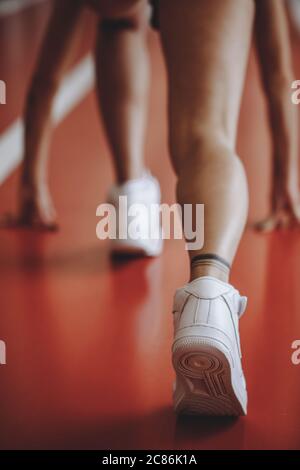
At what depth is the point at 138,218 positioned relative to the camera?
136 centimetres

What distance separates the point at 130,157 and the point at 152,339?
1.74 ft

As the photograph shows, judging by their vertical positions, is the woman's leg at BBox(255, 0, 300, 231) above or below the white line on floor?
below

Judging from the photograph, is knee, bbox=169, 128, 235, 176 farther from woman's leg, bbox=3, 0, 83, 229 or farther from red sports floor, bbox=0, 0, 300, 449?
woman's leg, bbox=3, 0, 83, 229

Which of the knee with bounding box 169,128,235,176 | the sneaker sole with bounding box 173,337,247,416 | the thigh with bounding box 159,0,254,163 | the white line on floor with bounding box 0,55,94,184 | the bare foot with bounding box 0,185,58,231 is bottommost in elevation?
the sneaker sole with bounding box 173,337,247,416

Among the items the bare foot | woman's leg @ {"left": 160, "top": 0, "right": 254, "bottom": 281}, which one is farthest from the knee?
the bare foot

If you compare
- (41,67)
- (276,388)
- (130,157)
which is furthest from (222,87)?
(41,67)

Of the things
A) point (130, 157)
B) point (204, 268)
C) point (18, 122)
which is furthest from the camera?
point (18, 122)

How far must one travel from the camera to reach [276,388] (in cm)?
88

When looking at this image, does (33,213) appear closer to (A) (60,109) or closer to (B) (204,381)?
(B) (204,381)

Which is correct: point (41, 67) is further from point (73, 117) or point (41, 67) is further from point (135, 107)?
point (73, 117)

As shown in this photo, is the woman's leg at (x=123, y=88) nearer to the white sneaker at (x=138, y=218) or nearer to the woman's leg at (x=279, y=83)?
the white sneaker at (x=138, y=218)

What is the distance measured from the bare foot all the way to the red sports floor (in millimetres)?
Result: 42

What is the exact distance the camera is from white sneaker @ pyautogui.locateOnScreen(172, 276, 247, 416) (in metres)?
0.73

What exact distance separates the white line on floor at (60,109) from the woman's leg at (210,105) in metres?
0.82
